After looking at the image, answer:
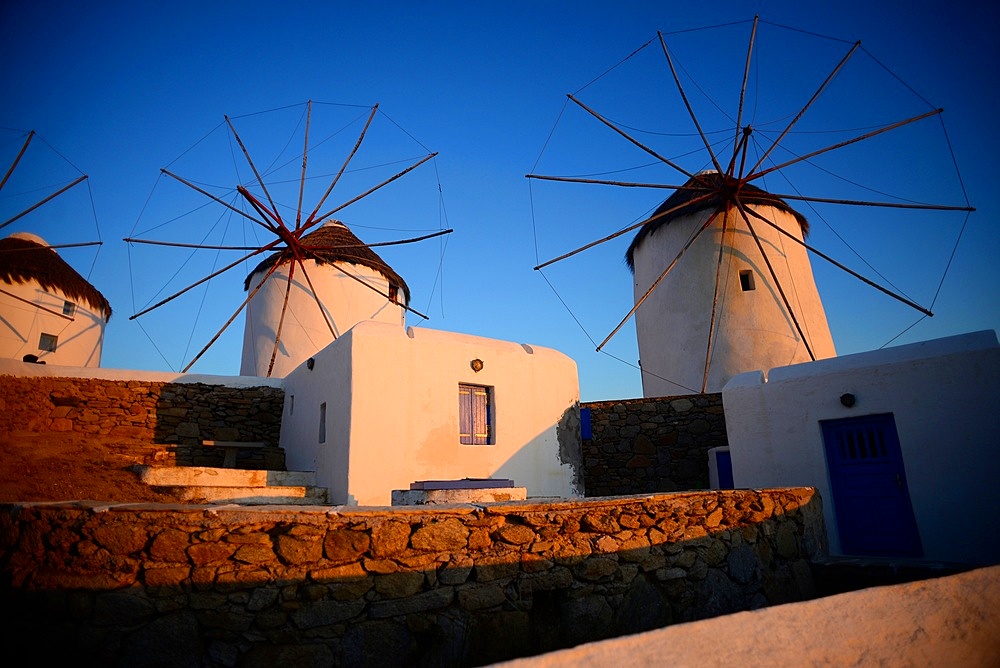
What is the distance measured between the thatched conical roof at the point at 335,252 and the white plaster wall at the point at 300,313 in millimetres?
245

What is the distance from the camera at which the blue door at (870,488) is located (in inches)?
273

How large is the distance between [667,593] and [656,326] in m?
11.9

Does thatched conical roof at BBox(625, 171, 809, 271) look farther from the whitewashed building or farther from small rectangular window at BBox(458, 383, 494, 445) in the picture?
the whitewashed building

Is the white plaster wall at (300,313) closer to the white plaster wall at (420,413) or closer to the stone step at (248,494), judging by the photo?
the white plaster wall at (420,413)

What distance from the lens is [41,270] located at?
16406 millimetres

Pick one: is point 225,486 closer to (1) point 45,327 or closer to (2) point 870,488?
(2) point 870,488

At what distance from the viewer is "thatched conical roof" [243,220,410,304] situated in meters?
15.5

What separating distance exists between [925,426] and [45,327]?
21.2 meters

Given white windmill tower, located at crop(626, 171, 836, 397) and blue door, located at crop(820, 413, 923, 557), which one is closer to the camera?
blue door, located at crop(820, 413, 923, 557)

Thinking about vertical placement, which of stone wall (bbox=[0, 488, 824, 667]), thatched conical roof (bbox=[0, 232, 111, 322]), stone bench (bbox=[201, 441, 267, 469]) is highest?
thatched conical roof (bbox=[0, 232, 111, 322])

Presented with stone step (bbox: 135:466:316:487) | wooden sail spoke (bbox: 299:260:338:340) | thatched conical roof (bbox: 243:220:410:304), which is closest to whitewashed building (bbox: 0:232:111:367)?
thatched conical roof (bbox: 243:220:410:304)

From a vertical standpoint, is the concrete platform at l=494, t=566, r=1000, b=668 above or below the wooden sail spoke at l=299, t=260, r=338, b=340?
below

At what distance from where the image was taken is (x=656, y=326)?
15531 mm

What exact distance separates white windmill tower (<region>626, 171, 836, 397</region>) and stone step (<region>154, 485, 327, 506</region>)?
8920 millimetres
